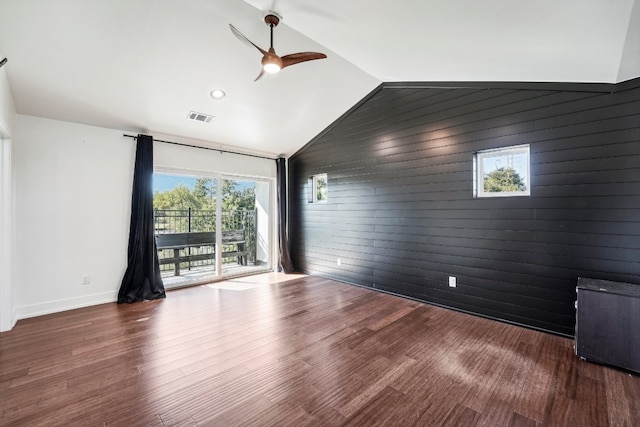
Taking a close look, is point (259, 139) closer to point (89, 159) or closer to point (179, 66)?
point (179, 66)

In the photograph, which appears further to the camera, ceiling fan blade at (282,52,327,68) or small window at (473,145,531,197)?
small window at (473,145,531,197)

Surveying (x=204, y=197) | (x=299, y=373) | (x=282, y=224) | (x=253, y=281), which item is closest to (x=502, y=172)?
(x=299, y=373)

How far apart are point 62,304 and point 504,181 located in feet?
19.8

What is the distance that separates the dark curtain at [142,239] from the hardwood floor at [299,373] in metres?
0.63

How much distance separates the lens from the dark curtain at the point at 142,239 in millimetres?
4141

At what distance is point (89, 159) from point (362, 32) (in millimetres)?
4114

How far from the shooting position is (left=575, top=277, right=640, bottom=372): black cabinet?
2.20 metres

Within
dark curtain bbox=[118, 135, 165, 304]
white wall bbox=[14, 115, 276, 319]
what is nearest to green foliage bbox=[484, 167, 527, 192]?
dark curtain bbox=[118, 135, 165, 304]

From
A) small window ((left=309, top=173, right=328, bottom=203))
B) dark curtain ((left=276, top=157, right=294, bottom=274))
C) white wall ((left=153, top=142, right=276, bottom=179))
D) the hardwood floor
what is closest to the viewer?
the hardwood floor

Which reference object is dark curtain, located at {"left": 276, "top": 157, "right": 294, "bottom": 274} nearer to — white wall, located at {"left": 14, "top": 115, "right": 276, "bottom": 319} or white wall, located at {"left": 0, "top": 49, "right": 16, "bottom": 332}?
white wall, located at {"left": 14, "top": 115, "right": 276, "bottom": 319}

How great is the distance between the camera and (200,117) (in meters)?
4.16

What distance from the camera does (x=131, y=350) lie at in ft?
8.64

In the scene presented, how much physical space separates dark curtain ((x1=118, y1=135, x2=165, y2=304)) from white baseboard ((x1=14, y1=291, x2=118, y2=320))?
0.28 metres

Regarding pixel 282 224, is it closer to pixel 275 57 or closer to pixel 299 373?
pixel 275 57
